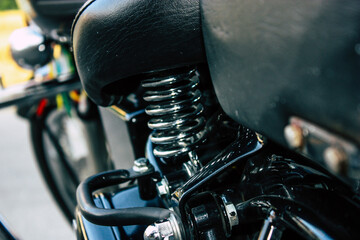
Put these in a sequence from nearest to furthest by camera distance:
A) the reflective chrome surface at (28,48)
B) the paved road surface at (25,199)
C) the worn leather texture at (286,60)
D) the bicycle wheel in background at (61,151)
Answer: the worn leather texture at (286,60) < the reflective chrome surface at (28,48) < the bicycle wheel in background at (61,151) < the paved road surface at (25,199)

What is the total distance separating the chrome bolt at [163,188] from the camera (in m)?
0.90

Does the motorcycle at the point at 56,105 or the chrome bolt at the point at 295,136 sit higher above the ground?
the chrome bolt at the point at 295,136

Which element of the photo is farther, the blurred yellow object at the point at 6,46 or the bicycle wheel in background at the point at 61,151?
the blurred yellow object at the point at 6,46

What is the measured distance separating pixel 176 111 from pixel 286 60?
16.2 inches

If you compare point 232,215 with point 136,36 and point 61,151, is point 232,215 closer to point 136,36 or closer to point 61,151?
point 136,36

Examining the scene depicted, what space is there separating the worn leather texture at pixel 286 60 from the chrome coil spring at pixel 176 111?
24 centimetres

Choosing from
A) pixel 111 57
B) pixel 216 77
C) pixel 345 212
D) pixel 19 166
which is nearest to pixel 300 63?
pixel 216 77

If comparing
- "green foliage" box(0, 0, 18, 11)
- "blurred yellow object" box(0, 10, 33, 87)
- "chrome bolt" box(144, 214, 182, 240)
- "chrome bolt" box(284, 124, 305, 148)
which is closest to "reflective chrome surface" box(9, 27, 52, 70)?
"chrome bolt" box(144, 214, 182, 240)

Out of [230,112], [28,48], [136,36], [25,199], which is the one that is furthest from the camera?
[25,199]

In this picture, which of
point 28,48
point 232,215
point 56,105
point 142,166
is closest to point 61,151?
point 56,105

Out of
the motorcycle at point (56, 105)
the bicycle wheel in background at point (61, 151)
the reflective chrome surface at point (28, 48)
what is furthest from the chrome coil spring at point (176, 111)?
the bicycle wheel in background at point (61, 151)

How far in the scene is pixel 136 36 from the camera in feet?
2.39

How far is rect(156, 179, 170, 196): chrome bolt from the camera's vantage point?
2.94 feet

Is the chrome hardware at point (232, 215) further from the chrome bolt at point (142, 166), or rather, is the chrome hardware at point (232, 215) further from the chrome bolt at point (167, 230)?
the chrome bolt at point (142, 166)
